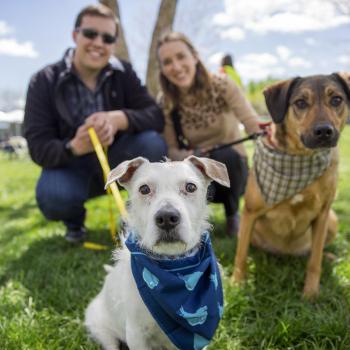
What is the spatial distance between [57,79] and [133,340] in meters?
2.98

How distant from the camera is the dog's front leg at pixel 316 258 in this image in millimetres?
3025

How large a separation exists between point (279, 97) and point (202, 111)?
1.32m

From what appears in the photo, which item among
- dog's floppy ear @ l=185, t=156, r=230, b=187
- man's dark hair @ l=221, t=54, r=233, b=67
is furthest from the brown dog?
man's dark hair @ l=221, t=54, r=233, b=67

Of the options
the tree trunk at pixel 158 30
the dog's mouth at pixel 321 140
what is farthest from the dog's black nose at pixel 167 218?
the tree trunk at pixel 158 30

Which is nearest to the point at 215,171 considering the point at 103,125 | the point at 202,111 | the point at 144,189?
the point at 144,189

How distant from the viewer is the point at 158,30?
9.34 m

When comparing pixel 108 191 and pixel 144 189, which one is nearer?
pixel 144 189

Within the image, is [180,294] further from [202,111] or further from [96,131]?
[202,111]

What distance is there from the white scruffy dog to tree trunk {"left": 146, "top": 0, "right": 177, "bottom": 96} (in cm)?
723

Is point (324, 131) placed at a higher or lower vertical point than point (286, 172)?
higher

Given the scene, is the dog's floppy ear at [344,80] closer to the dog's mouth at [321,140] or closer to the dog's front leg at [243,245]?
the dog's mouth at [321,140]

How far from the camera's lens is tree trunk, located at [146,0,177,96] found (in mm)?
9203

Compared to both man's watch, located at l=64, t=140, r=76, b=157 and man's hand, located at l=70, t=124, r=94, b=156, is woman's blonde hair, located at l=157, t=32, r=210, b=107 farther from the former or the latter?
man's watch, located at l=64, t=140, r=76, b=157

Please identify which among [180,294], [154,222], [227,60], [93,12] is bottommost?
[180,294]
